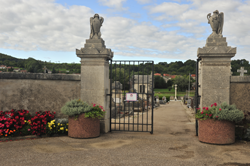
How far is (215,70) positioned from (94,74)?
12.8ft

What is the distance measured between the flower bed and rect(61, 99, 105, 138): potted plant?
519 millimetres

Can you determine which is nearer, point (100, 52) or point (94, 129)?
point (94, 129)

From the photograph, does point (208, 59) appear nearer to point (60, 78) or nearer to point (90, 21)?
point (90, 21)

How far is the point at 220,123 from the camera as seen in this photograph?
5.95 m

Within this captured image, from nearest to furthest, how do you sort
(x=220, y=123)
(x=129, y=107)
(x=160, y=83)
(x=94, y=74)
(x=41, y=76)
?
1. (x=220, y=123)
2. (x=94, y=74)
3. (x=41, y=76)
4. (x=129, y=107)
5. (x=160, y=83)

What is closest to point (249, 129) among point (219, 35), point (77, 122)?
point (219, 35)

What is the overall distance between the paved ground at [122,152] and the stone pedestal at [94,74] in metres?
1.38

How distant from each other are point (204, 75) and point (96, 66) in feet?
11.5

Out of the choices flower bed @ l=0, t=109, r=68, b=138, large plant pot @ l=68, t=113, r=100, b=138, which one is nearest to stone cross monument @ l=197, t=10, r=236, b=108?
large plant pot @ l=68, t=113, r=100, b=138

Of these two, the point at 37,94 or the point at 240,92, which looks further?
the point at 37,94

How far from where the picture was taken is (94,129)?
673cm

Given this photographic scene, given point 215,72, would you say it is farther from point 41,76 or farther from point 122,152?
point 41,76

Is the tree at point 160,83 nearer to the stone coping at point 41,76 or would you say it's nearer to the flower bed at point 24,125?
the stone coping at point 41,76

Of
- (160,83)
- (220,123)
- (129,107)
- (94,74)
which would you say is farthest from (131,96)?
(160,83)
